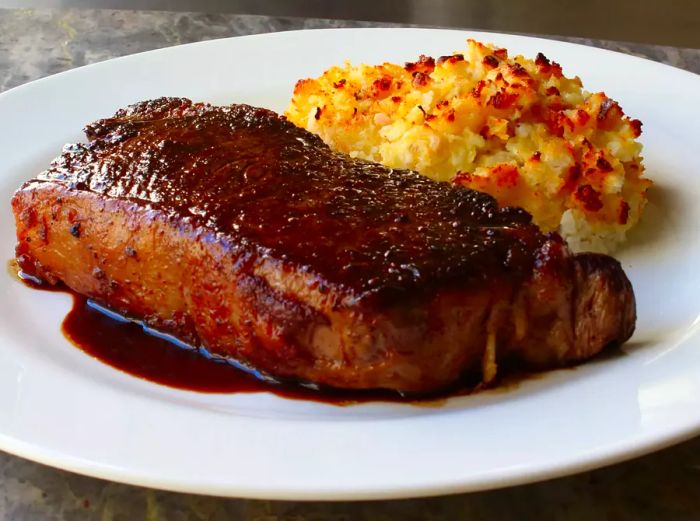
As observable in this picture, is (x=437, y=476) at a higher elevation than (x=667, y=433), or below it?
below

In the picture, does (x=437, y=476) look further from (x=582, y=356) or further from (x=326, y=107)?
(x=326, y=107)

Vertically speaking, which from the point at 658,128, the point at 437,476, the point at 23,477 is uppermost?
the point at 658,128

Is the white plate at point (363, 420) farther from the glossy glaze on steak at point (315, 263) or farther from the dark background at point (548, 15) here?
the dark background at point (548, 15)

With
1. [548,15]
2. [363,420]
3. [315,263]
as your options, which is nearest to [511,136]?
[315,263]

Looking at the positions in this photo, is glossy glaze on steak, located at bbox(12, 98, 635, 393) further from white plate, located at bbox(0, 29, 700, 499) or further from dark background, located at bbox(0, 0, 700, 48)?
dark background, located at bbox(0, 0, 700, 48)

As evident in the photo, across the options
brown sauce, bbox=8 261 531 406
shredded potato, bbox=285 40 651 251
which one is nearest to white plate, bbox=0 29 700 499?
brown sauce, bbox=8 261 531 406

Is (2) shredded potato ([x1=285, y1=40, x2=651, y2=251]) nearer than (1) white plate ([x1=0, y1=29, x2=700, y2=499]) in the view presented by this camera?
No

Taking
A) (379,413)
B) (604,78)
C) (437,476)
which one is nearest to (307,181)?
(379,413)
